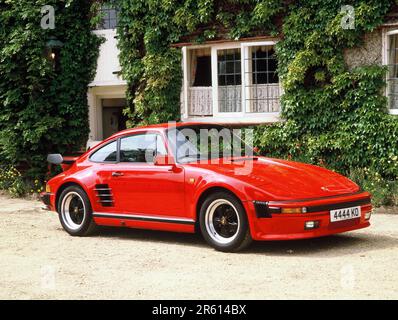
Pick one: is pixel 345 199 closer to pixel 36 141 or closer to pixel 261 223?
pixel 261 223

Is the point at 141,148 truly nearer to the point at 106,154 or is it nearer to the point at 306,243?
the point at 106,154

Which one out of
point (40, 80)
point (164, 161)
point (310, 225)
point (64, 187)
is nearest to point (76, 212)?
point (64, 187)

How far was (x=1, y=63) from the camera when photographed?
637 inches

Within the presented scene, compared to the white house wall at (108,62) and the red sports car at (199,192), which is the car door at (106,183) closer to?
the red sports car at (199,192)

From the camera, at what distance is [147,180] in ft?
28.8

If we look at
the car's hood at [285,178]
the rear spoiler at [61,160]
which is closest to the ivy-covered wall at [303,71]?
the car's hood at [285,178]

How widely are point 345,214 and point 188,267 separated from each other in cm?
194

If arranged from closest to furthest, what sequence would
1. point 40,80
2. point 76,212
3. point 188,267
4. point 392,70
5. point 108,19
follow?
point 188,267 < point 76,212 < point 392,70 < point 40,80 < point 108,19

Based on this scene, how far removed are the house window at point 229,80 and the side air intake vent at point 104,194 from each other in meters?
6.13

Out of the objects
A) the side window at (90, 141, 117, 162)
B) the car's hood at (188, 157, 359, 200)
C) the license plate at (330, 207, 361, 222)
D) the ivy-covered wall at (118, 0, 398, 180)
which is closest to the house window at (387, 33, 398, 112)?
the ivy-covered wall at (118, 0, 398, 180)

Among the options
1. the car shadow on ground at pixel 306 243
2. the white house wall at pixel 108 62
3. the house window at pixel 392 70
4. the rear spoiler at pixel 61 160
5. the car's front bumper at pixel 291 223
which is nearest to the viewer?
the car's front bumper at pixel 291 223

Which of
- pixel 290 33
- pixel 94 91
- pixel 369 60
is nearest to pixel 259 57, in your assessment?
pixel 290 33

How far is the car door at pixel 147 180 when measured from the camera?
8500 mm
